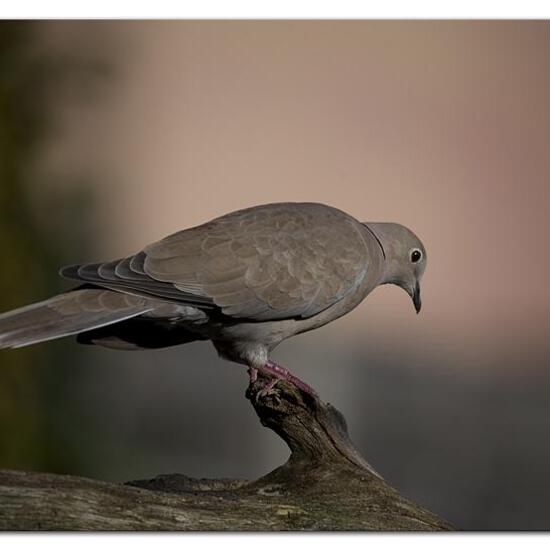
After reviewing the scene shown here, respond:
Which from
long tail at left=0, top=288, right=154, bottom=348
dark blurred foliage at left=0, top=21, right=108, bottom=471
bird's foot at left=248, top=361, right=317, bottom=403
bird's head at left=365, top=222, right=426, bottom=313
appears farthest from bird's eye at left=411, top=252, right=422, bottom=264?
dark blurred foliage at left=0, top=21, right=108, bottom=471

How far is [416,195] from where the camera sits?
3.30m

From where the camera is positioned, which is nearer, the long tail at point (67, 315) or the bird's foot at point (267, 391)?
the long tail at point (67, 315)

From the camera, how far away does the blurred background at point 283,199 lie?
325 centimetres

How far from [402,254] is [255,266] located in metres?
0.48

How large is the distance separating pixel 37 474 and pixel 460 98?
5.88ft

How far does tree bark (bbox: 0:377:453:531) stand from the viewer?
2375 mm

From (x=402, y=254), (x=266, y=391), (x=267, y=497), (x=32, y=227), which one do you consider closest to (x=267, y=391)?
(x=266, y=391)

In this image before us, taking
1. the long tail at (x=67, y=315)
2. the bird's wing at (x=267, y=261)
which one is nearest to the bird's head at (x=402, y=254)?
the bird's wing at (x=267, y=261)

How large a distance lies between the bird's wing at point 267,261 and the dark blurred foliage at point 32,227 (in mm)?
1338

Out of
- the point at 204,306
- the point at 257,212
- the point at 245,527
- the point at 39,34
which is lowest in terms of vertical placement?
the point at 245,527

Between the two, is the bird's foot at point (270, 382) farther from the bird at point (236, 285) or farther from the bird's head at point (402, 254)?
the bird's head at point (402, 254)

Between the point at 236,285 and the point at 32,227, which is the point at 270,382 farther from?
the point at 32,227

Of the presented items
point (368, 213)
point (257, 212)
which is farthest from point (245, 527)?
point (368, 213)

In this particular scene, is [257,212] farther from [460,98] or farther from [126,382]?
[126,382]
